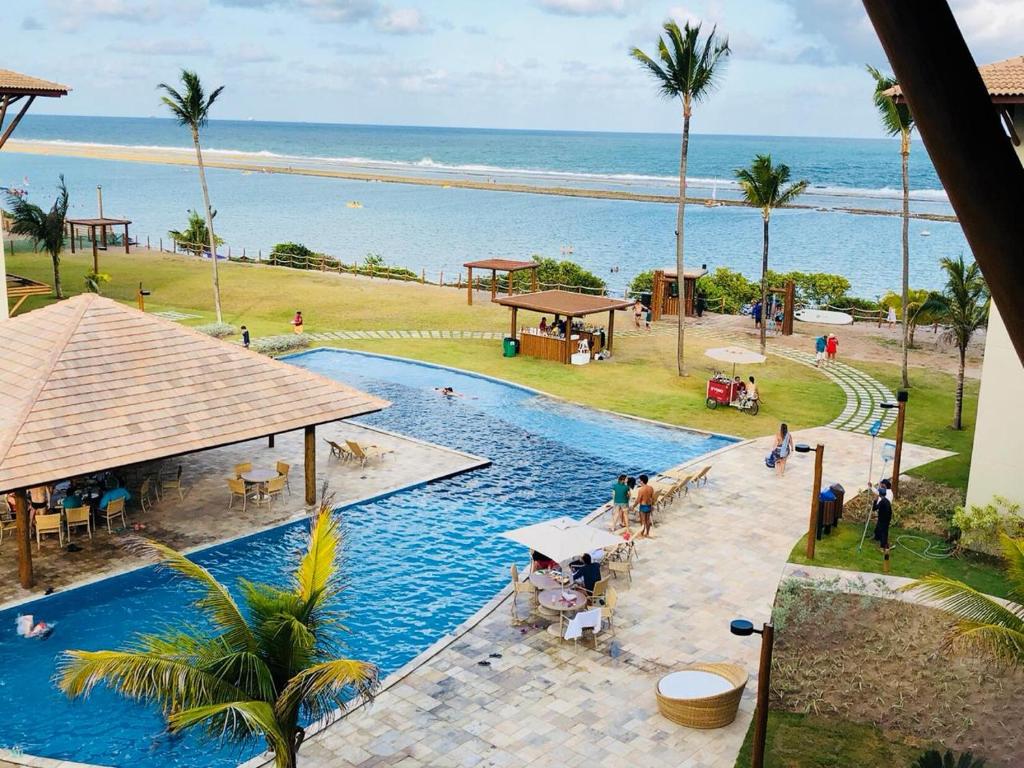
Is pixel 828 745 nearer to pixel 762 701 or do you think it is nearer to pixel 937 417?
pixel 762 701

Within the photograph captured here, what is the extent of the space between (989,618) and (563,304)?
2421cm

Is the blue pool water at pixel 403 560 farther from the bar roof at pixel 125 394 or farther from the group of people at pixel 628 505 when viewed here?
the bar roof at pixel 125 394

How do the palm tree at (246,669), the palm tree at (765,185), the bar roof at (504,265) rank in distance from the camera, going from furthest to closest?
1. the bar roof at (504,265)
2. the palm tree at (765,185)
3. the palm tree at (246,669)

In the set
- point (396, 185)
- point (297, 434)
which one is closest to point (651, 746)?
point (297, 434)

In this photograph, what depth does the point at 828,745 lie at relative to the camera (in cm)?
1276

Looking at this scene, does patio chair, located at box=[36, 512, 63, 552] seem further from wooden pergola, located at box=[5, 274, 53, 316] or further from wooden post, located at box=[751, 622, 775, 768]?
wooden pergola, located at box=[5, 274, 53, 316]

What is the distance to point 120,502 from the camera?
19609 mm

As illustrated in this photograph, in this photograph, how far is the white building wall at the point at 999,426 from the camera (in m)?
18.4

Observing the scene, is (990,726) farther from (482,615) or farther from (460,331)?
(460,331)

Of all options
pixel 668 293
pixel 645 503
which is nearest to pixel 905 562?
pixel 645 503

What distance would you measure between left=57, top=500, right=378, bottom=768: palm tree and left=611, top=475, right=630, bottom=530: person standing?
10.0 meters

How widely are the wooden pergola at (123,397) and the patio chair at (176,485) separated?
9.40 feet

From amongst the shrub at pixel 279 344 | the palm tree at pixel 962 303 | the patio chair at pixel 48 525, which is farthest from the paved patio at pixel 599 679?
the shrub at pixel 279 344

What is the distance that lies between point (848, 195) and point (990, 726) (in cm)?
15751
